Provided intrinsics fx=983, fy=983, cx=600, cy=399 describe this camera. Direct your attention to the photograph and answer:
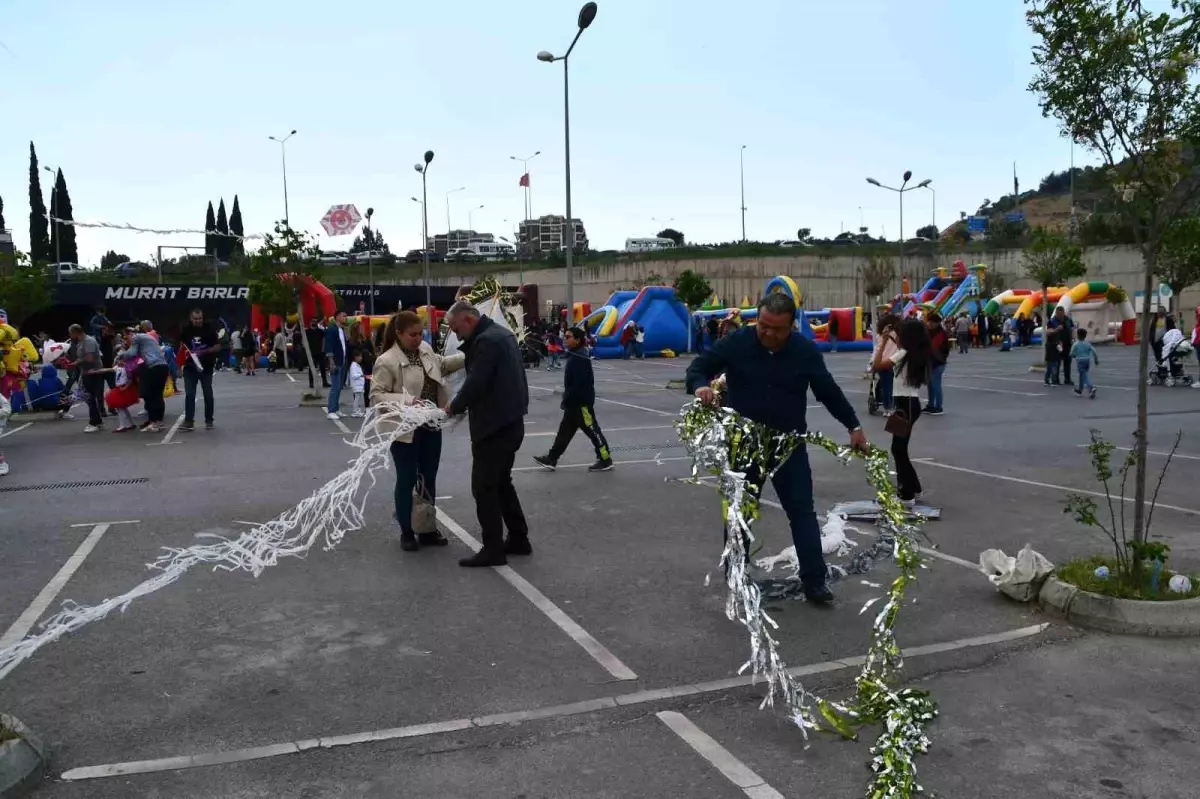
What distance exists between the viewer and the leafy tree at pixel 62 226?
68625 millimetres

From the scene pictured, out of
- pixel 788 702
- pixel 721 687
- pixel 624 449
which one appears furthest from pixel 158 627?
pixel 624 449

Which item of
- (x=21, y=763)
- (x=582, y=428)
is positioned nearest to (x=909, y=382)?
(x=582, y=428)

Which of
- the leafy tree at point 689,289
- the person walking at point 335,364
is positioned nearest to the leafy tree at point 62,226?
the leafy tree at point 689,289

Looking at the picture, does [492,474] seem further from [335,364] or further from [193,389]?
[335,364]

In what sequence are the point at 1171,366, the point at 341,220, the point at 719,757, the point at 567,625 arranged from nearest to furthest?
the point at 719,757 < the point at 567,625 < the point at 1171,366 < the point at 341,220

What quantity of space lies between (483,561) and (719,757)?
3.38 m

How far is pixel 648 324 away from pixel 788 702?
122 feet

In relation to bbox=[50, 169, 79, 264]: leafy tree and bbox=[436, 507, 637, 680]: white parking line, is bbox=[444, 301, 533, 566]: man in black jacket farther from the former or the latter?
bbox=[50, 169, 79, 264]: leafy tree

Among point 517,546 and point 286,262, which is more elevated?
point 286,262

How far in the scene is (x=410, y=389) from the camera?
24.7ft

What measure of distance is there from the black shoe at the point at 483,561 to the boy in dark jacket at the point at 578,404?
14.2 ft

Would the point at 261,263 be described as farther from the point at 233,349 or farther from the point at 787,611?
the point at 787,611

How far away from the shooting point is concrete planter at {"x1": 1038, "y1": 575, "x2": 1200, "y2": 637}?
17.7ft

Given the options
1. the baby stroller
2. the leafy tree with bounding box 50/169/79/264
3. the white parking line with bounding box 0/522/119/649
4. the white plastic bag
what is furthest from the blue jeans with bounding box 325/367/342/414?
the leafy tree with bounding box 50/169/79/264
